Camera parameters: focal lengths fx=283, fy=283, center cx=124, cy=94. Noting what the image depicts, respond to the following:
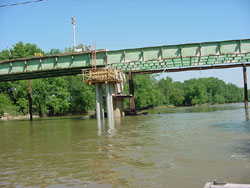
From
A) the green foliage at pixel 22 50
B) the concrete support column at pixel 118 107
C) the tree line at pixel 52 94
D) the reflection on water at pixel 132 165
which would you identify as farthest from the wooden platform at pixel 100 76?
the green foliage at pixel 22 50

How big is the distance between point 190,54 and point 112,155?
23715mm

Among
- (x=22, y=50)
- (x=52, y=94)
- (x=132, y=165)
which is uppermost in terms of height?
(x=22, y=50)

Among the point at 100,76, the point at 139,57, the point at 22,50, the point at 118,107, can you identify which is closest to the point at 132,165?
the point at 100,76

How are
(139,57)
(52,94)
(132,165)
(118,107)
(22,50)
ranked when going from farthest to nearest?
1. (22,50)
2. (52,94)
3. (118,107)
4. (139,57)
5. (132,165)

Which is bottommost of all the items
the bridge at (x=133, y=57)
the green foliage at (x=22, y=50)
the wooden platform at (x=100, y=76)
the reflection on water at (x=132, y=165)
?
the reflection on water at (x=132, y=165)

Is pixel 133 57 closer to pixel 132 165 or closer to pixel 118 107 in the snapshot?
pixel 118 107

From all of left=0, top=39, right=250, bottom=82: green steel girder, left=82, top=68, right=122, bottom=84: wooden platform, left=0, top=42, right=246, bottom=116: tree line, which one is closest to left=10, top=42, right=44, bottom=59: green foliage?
left=0, top=42, right=246, bottom=116: tree line

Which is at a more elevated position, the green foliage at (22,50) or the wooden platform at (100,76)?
the green foliage at (22,50)

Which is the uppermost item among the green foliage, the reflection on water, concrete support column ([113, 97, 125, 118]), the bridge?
the green foliage

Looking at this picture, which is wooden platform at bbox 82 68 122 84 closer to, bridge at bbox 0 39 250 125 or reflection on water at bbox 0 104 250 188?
bridge at bbox 0 39 250 125

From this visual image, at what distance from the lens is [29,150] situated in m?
11.6

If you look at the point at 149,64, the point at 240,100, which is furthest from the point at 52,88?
the point at 240,100

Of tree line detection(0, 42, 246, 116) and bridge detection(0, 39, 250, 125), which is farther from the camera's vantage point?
tree line detection(0, 42, 246, 116)

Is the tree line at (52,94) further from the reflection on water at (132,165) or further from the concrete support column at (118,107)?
the reflection on water at (132,165)
